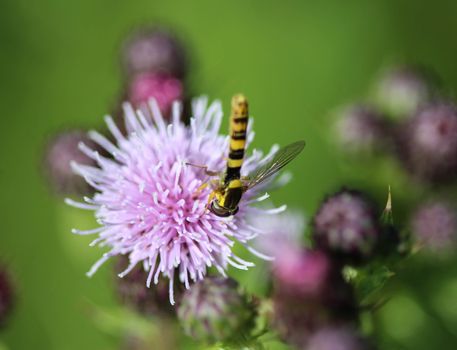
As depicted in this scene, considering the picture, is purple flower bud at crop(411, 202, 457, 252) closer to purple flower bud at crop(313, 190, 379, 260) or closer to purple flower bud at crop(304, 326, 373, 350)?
purple flower bud at crop(313, 190, 379, 260)

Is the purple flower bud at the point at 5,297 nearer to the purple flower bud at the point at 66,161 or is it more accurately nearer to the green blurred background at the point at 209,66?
the purple flower bud at the point at 66,161

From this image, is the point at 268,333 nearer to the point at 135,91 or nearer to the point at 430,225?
the point at 430,225

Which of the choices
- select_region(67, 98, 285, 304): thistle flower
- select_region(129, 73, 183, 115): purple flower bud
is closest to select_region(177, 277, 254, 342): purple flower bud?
select_region(67, 98, 285, 304): thistle flower

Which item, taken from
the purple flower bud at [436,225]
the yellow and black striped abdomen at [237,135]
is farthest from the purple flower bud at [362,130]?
the yellow and black striped abdomen at [237,135]

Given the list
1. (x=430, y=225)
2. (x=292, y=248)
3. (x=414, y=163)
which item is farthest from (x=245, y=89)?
(x=292, y=248)

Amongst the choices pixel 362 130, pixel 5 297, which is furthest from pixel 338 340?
pixel 5 297

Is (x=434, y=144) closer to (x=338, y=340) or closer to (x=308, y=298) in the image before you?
(x=308, y=298)

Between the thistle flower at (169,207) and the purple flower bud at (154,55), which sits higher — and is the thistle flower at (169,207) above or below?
below
